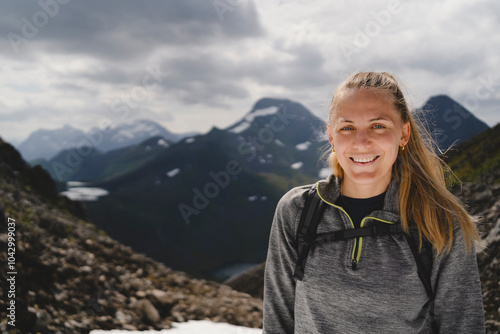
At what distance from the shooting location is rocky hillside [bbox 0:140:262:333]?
7160mm

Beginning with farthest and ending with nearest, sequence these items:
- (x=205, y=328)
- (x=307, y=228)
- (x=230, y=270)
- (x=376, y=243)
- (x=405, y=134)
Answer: (x=230, y=270) → (x=205, y=328) → (x=405, y=134) → (x=307, y=228) → (x=376, y=243)

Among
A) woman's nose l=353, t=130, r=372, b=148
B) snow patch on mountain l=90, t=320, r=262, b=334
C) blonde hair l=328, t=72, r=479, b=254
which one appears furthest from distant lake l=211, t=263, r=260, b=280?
woman's nose l=353, t=130, r=372, b=148

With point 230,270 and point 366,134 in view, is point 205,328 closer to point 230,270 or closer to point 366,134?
point 366,134

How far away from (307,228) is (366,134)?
0.97 metres

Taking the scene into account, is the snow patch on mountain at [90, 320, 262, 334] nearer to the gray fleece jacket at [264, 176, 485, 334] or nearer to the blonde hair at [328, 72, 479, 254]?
the gray fleece jacket at [264, 176, 485, 334]

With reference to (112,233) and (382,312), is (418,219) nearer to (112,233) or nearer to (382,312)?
(382,312)

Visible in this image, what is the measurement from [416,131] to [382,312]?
171 centimetres

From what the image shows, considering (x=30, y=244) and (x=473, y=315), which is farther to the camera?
(x=30, y=244)

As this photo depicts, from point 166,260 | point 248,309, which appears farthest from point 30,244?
point 166,260

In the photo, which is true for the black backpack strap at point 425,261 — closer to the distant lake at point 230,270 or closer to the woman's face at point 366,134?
the woman's face at point 366,134

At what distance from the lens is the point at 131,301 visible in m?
9.59

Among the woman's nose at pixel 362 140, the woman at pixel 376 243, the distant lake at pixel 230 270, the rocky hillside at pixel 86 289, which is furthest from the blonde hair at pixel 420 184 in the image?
the distant lake at pixel 230 270

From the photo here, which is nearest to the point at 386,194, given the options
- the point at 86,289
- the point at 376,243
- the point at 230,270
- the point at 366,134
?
the point at 376,243

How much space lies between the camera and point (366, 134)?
282 cm
